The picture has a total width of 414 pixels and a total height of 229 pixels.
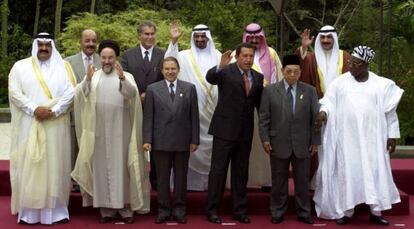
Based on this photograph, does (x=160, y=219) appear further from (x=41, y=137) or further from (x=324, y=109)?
(x=324, y=109)

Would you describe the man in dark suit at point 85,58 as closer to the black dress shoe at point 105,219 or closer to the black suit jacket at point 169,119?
the black suit jacket at point 169,119

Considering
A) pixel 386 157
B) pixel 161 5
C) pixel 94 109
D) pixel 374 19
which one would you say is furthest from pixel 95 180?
pixel 161 5

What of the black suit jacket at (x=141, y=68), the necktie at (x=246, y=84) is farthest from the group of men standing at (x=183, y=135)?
the black suit jacket at (x=141, y=68)

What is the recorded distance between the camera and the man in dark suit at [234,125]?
22.5 feet

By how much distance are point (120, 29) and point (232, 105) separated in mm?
11088

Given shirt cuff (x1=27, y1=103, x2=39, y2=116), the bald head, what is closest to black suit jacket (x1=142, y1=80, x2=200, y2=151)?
the bald head

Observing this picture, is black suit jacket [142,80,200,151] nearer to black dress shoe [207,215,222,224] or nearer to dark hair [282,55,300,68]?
black dress shoe [207,215,222,224]

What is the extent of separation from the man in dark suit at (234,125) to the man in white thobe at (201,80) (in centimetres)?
51

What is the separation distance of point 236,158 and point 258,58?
1096mm

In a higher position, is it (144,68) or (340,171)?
(144,68)

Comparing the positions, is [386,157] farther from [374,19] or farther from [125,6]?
[125,6]

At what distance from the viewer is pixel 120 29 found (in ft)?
57.6

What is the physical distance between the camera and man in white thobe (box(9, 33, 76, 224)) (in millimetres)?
6820

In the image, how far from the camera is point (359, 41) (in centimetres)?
1944
